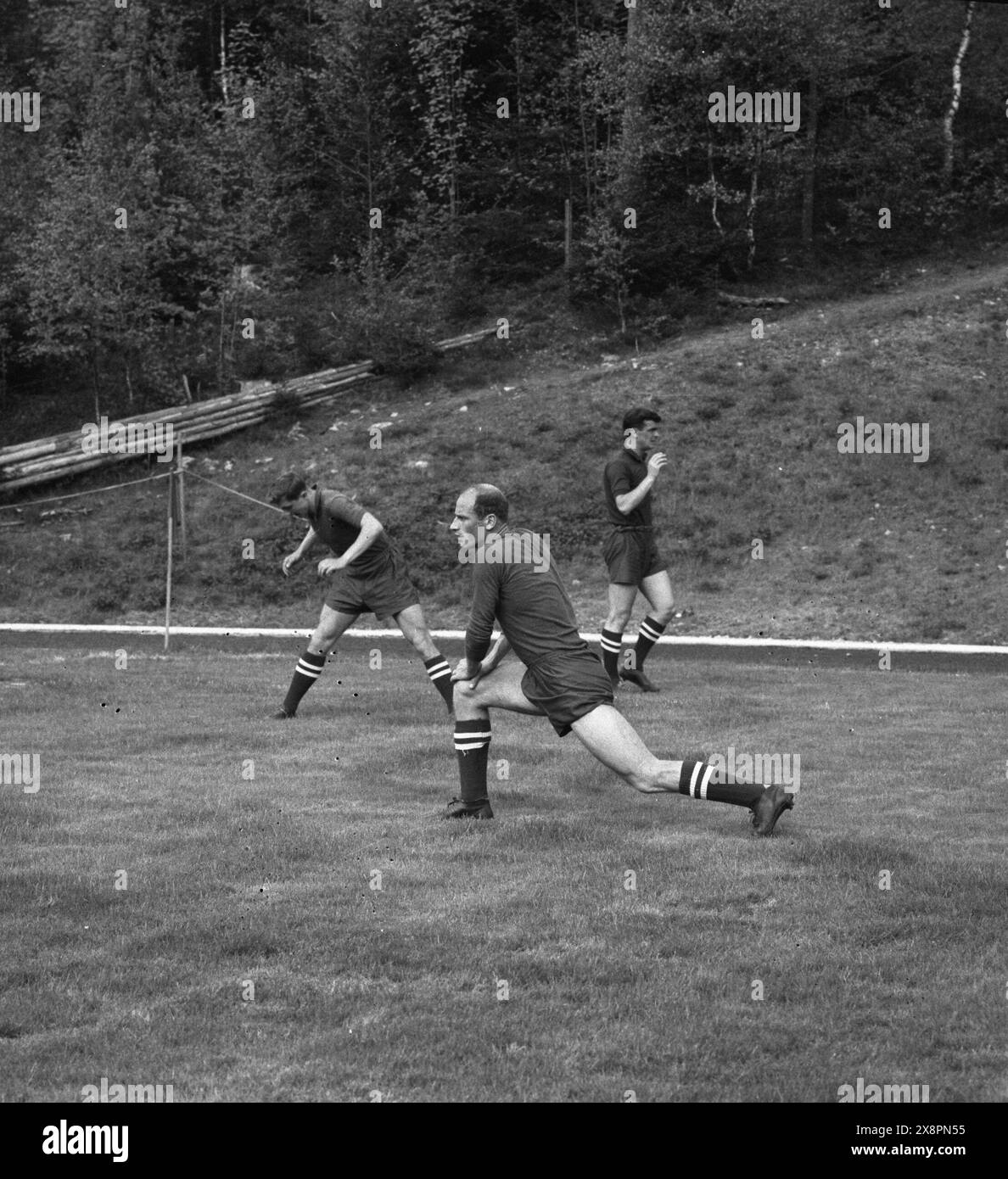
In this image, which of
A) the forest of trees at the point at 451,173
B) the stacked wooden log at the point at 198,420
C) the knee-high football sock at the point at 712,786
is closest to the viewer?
the knee-high football sock at the point at 712,786

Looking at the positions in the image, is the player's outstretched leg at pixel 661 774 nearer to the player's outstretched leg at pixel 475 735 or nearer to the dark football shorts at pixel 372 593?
the player's outstretched leg at pixel 475 735

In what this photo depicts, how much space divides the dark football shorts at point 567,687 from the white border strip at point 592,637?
24.5 ft

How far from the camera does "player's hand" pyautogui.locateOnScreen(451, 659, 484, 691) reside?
802cm

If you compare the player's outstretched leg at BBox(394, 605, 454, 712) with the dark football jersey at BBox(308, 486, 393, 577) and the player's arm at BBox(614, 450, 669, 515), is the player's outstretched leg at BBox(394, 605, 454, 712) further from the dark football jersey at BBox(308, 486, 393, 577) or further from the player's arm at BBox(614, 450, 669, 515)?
the player's arm at BBox(614, 450, 669, 515)

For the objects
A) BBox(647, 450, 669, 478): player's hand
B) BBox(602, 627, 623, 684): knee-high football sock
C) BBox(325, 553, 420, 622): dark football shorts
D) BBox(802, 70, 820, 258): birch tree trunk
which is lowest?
BBox(602, 627, 623, 684): knee-high football sock

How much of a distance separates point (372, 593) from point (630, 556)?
2317mm

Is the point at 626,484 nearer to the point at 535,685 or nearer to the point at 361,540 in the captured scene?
the point at 361,540

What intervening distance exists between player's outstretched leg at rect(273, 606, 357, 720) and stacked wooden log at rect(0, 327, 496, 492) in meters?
12.5

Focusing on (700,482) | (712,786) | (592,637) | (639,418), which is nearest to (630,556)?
(639,418)

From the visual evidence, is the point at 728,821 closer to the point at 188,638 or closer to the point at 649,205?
the point at 188,638

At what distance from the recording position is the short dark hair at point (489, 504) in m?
7.78

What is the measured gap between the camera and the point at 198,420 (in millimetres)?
25391

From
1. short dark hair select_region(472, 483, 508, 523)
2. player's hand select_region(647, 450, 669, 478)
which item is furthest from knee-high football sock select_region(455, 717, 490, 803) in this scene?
player's hand select_region(647, 450, 669, 478)

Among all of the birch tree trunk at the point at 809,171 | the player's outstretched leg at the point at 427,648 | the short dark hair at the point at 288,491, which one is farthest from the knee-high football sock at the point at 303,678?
the birch tree trunk at the point at 809,171
